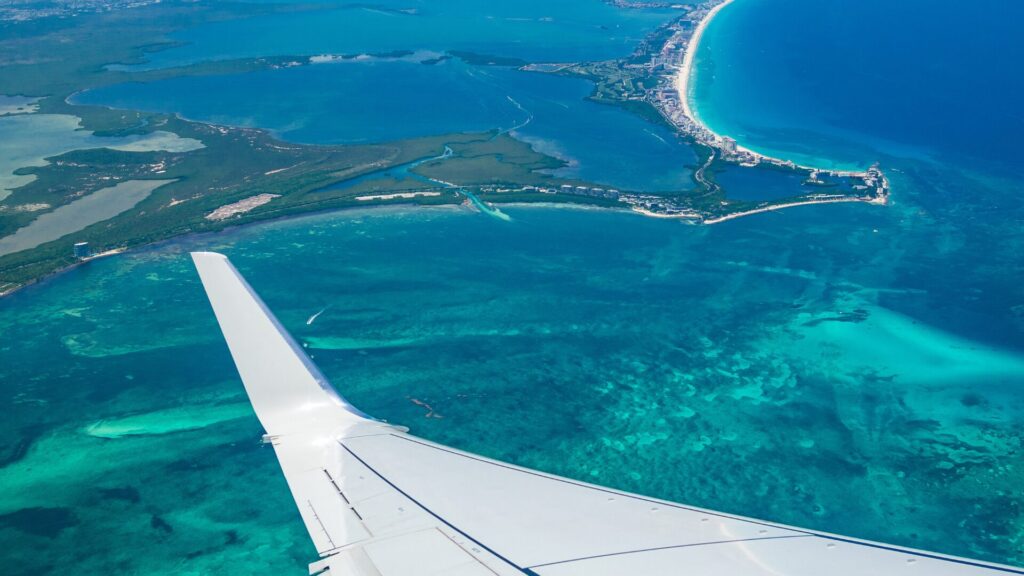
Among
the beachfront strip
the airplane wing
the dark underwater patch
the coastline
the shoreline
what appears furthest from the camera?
the coastline

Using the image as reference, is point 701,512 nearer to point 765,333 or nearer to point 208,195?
point 765,333

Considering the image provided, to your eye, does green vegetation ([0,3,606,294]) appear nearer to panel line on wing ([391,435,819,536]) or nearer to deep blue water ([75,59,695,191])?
deep blue water ([75,59,695,191])

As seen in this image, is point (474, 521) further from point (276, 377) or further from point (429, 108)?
point (429, 108)

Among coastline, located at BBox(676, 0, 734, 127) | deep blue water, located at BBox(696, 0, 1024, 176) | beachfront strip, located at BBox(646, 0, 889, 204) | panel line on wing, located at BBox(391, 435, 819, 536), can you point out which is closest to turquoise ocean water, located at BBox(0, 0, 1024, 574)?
beachfront strip, located at BBox(646, 0, 889, 204)

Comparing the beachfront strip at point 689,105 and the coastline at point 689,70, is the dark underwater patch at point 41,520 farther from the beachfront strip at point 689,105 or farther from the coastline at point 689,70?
the coastline at point 689,70

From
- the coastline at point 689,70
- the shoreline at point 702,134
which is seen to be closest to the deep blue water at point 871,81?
the coastline at point 689,70

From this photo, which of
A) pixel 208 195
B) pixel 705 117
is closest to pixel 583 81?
pixel 705 117
